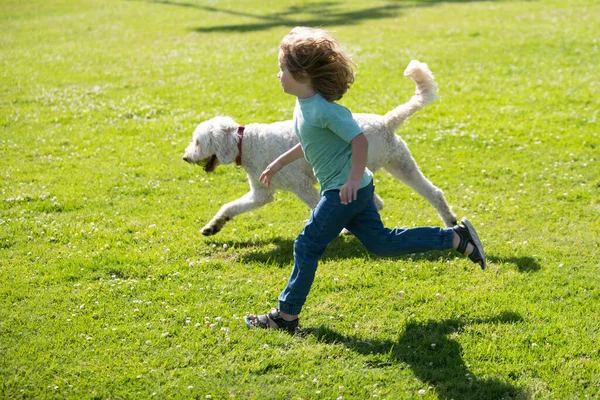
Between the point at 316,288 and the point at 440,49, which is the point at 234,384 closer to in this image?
the point at 316,288

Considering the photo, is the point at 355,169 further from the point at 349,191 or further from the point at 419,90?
the point at 419,90

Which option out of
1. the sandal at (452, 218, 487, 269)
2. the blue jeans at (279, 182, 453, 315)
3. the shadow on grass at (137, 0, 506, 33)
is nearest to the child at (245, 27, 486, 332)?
the blue jeans at (279, 182, 453, 315)

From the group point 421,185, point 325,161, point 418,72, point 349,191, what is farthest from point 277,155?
point 349,191

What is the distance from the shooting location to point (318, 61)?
15.1 ft

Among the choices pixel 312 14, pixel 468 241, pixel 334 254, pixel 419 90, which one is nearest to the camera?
pixel 468 241

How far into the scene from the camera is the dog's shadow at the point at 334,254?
6.15 meters

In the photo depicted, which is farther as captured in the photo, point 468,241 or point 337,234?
point 468,241

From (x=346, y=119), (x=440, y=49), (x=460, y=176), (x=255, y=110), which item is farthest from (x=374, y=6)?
(x=346, y=119)

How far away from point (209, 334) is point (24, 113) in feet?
26.8

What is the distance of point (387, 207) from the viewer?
7.63 metres

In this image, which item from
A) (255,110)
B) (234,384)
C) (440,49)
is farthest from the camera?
(440,49)

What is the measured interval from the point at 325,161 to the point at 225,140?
6.75 ft

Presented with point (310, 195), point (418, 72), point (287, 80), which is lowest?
point (310, 195)

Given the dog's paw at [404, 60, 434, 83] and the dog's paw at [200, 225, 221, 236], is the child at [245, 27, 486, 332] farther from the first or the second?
the dog's paw at [200, 225, 221, 236]
